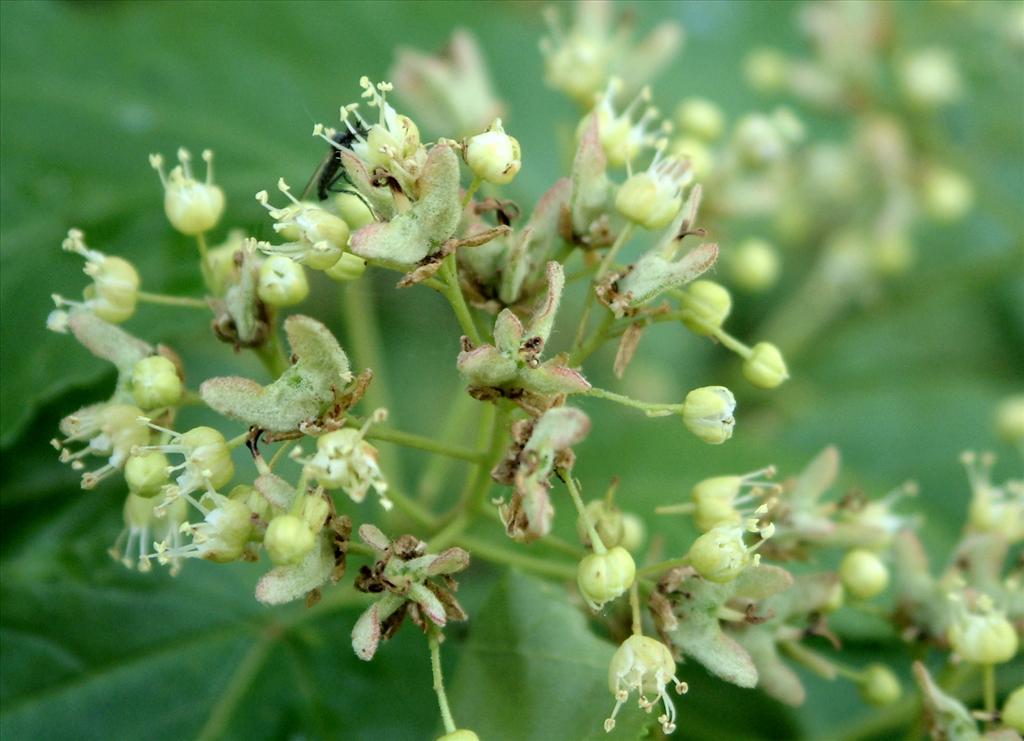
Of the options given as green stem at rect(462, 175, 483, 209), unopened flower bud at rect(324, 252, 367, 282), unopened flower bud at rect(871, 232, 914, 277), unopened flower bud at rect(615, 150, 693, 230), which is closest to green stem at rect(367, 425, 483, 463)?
unopened flower bud at rect(324, 252, 367, 282)

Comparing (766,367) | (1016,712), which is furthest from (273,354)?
(1016,712)

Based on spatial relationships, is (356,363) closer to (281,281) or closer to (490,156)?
(281,281)

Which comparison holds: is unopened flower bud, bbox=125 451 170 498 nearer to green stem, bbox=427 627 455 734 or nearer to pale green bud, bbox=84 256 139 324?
pale green bud, bbox=84 256 139 324

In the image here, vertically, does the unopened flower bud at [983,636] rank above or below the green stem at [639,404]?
below

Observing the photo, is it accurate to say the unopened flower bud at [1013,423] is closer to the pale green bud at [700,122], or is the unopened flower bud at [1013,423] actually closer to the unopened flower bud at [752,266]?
the unopened flower bud at [752,266]

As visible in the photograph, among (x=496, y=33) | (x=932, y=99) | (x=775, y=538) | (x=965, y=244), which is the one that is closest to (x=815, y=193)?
(x=932, y=99)

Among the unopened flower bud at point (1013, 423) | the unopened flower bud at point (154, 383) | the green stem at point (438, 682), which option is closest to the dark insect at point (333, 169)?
the unopened flower bud at point (154, 383)
